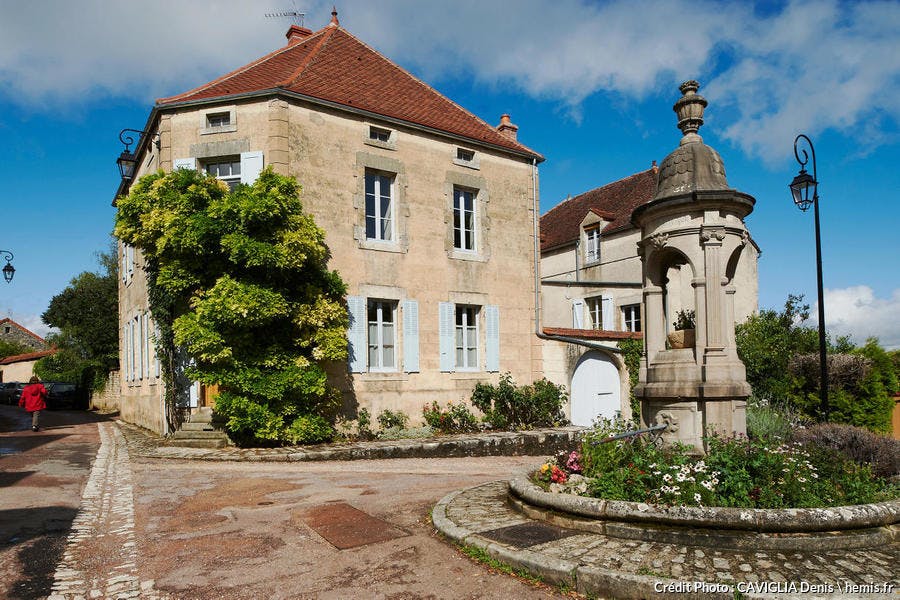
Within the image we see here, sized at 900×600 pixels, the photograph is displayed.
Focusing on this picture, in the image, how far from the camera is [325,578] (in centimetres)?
444

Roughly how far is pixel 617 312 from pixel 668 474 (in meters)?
15.9

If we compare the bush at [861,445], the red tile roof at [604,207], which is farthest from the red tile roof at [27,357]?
the bush at [861,445]

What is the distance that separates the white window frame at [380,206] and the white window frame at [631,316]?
9.72m

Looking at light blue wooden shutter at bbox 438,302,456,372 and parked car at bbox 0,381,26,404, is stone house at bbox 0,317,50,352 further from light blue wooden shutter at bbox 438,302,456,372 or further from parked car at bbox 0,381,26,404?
light blue wooden shutter at bbox 438,302,456,372

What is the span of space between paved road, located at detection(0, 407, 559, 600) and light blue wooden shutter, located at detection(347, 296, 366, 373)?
3235mm

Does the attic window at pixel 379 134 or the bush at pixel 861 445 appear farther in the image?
the attic window at pixel 379 134

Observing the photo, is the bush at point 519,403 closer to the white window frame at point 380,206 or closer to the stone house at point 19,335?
the white window frame at point 380,206

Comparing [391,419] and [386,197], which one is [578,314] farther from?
[391,419]

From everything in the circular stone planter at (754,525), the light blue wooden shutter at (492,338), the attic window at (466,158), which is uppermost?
the attic window at (466,158)

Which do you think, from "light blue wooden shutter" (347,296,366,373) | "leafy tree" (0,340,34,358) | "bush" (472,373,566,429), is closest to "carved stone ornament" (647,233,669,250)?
"light blue wooden shutter" (347,296,366,373)

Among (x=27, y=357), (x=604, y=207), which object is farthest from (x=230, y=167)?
(x=27, y=357)

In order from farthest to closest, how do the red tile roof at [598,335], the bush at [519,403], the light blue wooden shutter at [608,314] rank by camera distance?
1. the light blue wooden shutter at [608,314]
2. the red tile roof at [598,335]
3. the bush at [519,403]

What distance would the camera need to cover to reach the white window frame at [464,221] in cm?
1491

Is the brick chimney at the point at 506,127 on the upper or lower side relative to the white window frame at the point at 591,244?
A: upper
